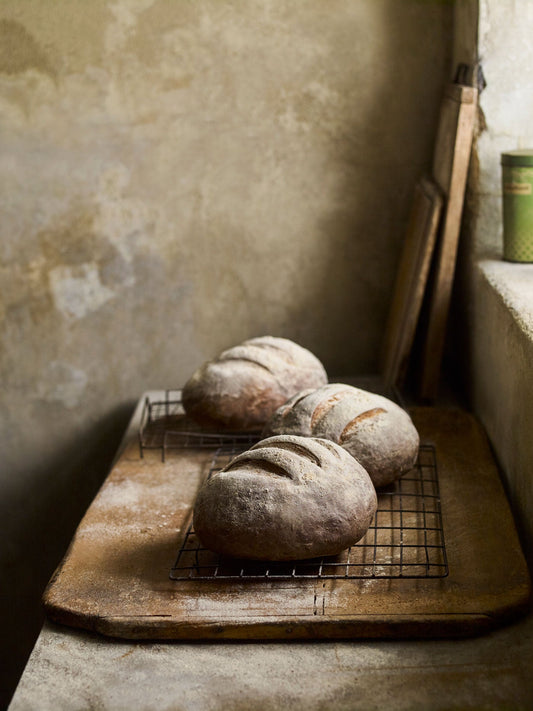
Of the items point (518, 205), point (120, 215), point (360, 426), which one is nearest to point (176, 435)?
point (360, 426)

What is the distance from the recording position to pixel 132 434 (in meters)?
2.87

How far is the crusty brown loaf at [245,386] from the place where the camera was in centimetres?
266

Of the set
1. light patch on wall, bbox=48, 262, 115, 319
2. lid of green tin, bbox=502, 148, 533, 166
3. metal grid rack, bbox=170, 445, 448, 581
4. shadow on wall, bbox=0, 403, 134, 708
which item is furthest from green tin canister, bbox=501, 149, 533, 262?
shadow on wall, bbox=0, 403, 134, 708

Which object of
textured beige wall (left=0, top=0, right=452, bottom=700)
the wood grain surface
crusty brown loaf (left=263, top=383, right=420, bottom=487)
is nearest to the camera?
crusty brown loaf (left=263, top=383, right=420, bottom=487)

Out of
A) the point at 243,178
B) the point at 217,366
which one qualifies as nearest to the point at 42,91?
the point at 243,178

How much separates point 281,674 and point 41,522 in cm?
217

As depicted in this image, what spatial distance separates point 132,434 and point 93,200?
1.01m

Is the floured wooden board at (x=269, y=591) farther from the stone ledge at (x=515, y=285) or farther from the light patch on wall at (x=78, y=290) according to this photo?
the light patch on wall at (x=78, y=290)

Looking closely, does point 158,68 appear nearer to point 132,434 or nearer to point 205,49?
Answer: point 205,49

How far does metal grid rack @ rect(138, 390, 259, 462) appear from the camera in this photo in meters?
2.66

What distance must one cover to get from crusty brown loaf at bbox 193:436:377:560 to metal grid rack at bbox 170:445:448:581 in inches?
2.1

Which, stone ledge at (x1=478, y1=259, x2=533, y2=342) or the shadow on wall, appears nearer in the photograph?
stone ledge at (x1=478, y1=259, x2=533, y2=342)

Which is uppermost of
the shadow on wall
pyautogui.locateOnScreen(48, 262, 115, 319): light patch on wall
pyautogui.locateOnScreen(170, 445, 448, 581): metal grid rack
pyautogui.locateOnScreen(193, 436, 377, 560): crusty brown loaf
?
pyautogui.locateOnScreen(48, 262, 115, 319): light patch on wall

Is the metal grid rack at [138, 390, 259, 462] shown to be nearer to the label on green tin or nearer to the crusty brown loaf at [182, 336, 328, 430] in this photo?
the crusty brown loaf at [182, 336, 328, 430]
